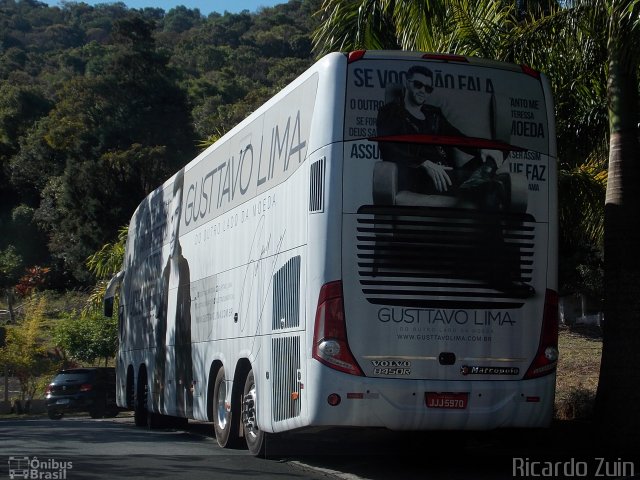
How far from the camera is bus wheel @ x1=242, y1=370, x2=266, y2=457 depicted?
1222 centimetres

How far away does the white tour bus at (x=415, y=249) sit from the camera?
9.80 m

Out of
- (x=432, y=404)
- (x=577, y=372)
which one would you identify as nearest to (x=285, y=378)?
(x=432, y=404)

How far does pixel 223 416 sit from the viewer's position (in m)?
13.6

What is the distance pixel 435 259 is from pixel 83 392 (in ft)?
61.6

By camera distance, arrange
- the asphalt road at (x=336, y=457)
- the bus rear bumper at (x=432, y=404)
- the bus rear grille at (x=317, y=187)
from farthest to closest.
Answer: the asphalt road at (x=336, y=457) → the bus rear grille at (x=317, y=187) → the bus rear bumper at (x=432, y=404)

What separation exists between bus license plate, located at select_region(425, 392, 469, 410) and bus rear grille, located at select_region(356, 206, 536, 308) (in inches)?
35.2

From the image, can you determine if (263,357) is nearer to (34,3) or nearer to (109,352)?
(109,352)

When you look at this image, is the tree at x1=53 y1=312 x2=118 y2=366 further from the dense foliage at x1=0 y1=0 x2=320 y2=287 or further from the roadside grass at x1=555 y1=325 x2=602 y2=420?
the roadside grass at x1=555 y1=325 x2=602 y2=420

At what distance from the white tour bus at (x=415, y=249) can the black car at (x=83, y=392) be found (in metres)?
16.4

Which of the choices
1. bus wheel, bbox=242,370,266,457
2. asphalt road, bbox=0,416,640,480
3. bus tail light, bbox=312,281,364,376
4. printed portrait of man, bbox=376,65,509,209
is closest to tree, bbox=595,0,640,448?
asphalt road, bbox=0,416,640,480

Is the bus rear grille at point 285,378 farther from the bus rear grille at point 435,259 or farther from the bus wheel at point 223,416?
the bus wheel at point 223,416

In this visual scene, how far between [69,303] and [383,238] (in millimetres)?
46043

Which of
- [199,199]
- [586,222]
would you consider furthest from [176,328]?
[586,222]

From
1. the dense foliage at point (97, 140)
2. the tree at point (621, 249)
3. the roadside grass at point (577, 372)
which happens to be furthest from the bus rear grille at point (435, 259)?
the dense foliage at point (97, 140)
